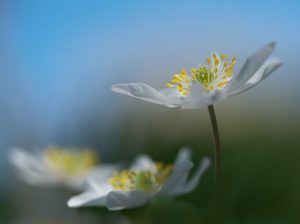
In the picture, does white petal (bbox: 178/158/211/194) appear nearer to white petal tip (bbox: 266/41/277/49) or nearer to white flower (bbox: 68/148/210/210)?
white flower (bbox: 68/148/210/210)

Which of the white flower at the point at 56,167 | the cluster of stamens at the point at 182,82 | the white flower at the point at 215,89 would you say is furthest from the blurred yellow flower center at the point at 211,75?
the white flower at the point at 56,167

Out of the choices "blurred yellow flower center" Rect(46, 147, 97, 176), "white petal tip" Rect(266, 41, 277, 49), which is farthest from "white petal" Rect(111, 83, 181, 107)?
"blurred yellow flower center" Rect(46, 147, 97, 176)

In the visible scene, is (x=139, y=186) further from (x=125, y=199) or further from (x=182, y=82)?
(x=182, y=82)

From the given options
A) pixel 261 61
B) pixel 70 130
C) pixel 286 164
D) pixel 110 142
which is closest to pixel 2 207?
pixel 110 142

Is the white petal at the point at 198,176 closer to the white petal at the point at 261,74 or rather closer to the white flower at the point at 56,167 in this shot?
the white petal at the point at 261,74

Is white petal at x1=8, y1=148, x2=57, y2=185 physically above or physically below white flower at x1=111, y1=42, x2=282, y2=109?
above

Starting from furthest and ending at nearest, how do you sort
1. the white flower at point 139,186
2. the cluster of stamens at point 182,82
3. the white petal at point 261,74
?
Answer: the cluster of stamens at point 182,82, the white flower at point 139,186, the white petal at point 261,74

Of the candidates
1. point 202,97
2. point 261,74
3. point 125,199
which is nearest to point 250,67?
point 261,74
